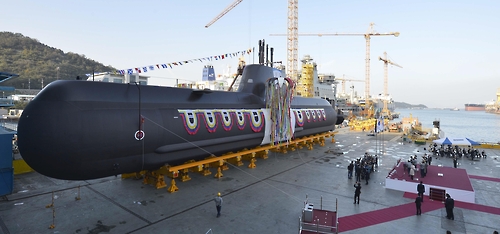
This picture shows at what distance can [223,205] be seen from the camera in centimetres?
1177

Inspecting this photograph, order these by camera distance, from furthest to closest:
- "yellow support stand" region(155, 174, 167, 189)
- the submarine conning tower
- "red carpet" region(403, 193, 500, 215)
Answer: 1. the submarine conning tower
2. "yellow support stand" region(155, 174, 167, 189)
3. "red carpet" region(403, 193, 500, 215)

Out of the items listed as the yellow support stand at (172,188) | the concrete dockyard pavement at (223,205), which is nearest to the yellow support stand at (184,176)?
the concrete dockyard pavement at (223,205)

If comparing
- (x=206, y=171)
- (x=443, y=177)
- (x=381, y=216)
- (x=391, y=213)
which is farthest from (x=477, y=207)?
(x=206, y=171)

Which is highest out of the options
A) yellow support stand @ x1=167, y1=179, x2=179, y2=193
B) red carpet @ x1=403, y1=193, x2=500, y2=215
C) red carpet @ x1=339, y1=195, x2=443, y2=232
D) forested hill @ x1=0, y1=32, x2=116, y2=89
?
forested hill @ x1=0, y1=32, x2=116, y2=89

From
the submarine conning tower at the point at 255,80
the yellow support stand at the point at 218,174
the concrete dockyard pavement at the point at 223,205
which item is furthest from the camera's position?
the submarine conning tower at the point at 255,80

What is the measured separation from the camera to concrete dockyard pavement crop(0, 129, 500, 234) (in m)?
→ 9.70

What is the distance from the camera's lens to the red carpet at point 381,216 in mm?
10125

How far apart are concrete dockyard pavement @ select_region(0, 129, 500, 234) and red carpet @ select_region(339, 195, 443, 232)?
28cm

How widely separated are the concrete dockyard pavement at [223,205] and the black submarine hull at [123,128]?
1.78 metres

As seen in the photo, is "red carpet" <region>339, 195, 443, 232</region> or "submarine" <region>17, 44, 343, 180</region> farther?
"red carpet" <region>339, 195, 443, 232</region>

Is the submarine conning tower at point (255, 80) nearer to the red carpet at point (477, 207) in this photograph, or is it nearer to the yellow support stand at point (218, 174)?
the yellow support stand at point (218, 174)

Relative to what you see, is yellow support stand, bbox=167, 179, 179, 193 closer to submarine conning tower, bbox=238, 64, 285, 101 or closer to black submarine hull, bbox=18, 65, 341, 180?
black submarine hull, bbox=18, 65, 341, 180

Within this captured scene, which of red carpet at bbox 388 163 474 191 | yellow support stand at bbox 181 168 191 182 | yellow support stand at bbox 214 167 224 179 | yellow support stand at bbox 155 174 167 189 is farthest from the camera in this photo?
yellow support stand at bbox 214 167 224 179

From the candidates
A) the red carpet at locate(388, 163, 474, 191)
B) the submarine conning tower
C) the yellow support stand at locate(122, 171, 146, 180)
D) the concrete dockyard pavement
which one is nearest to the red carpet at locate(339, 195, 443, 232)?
the concrete dockyard pavement
